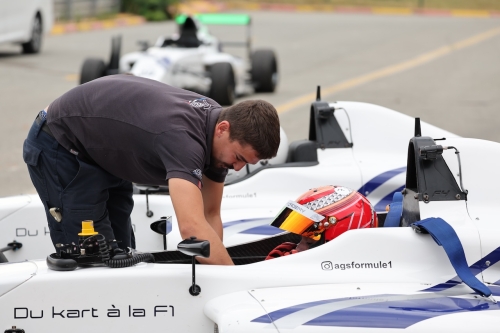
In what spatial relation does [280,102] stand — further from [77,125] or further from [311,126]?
[77,125]

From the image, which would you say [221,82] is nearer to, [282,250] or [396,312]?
[282,250]

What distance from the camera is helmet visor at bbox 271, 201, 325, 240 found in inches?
150

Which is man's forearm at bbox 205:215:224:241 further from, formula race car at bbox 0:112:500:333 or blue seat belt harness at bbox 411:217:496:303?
blue seat belt harness at bbox 411:217:496:303


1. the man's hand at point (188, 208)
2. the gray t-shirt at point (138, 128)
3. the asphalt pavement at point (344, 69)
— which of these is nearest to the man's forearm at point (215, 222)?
the gray t-shirt at point (138, 128)

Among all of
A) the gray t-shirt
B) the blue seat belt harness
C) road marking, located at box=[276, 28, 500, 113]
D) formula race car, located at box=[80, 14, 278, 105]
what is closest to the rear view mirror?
the gray t-shirt

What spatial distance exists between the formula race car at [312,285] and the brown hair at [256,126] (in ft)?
1.53

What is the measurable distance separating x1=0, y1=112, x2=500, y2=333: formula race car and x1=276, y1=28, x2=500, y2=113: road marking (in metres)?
8.05

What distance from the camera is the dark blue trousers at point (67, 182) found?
3.89 metres

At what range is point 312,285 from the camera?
3.57 m

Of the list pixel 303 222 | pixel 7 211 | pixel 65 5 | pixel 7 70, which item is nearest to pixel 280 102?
pixel 7 70

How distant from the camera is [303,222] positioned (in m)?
3.82

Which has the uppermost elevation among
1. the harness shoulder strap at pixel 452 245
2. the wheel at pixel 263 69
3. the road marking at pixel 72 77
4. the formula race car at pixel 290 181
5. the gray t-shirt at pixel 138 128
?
the gray t-shirt at pixel 138 128

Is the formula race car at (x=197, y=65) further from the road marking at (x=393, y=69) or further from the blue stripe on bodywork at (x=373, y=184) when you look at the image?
the blue stripe on bodywork at (x=373, y=184)

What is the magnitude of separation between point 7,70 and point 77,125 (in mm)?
12484
